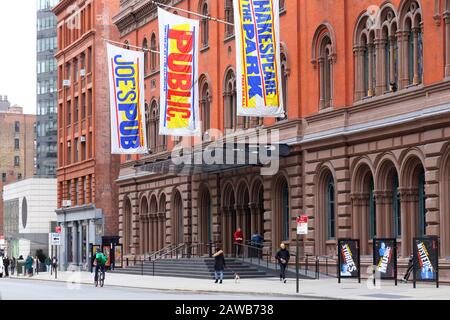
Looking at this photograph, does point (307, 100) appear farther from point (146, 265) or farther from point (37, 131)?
point (37, 131)

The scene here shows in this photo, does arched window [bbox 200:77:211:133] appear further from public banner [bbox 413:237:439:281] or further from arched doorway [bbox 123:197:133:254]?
public banner [bbox 413:237:439:281]

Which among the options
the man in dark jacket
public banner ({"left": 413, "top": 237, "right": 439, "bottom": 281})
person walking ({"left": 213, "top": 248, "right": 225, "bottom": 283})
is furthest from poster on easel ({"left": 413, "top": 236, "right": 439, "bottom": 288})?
person walking ({"left": 213, "top": 248, "right": 225, "bottom": 283})

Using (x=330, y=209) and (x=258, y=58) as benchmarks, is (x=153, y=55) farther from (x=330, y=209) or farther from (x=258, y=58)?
(x=330, y=209)

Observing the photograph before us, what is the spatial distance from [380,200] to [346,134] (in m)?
3.35

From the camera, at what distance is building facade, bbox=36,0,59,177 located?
147 m

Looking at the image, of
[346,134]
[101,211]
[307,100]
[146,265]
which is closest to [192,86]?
[307,100]

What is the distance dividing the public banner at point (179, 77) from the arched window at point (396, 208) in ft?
35.7

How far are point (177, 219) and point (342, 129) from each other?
21072 mm

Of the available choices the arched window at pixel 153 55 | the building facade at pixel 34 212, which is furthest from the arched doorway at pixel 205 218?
the building facade at pixel 34 212

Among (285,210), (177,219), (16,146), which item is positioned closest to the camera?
(285,210)

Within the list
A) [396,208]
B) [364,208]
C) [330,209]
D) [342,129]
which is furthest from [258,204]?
[396,208]

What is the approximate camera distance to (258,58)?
46.2 m

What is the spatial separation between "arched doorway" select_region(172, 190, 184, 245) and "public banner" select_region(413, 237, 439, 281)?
29.2 meters

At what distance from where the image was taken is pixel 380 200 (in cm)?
4416
